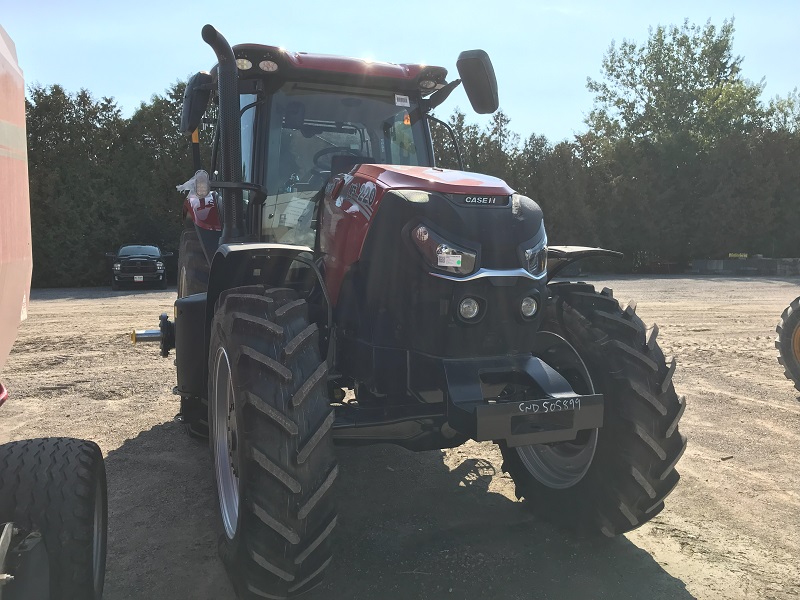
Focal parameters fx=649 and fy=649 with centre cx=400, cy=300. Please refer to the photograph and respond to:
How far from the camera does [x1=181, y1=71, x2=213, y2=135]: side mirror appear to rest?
12.2ft

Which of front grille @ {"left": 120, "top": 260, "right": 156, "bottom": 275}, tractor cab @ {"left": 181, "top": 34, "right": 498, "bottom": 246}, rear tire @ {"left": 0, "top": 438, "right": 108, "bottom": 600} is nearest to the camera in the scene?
rear tire @ {"left": 0, "top": 438, "right": 108, "bottom": 600}

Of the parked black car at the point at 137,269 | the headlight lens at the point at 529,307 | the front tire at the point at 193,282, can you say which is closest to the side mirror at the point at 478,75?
the headlight lens at the point at 529,307

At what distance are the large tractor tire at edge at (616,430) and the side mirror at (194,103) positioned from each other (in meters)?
2.27

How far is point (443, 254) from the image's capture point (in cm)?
282

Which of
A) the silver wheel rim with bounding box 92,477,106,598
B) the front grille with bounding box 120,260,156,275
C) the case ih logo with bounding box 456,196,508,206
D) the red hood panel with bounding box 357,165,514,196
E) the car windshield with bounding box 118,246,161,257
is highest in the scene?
the red hood panel with bounding box 357,165,514,196

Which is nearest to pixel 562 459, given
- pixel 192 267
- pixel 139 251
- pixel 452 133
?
pixel 452 133

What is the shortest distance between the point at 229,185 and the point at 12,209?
1574 millimetres

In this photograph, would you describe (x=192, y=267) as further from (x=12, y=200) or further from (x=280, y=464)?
(x=280, y=464)

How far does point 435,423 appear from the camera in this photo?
2.98m

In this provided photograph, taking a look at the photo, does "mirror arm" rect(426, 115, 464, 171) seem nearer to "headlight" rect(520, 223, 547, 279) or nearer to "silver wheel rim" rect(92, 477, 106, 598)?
"headlight" rect(520, 223, 547, 279)

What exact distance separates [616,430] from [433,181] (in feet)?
4.72

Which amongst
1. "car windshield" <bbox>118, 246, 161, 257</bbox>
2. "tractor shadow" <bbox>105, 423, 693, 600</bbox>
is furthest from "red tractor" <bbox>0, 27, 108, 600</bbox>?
"car windshield" <bbox>118, 246, 161, 257</bbox>

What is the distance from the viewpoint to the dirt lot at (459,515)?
2.89 metres

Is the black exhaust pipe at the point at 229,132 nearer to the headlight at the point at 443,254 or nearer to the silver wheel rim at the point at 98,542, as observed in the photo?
the headlight at the point at 443,254
